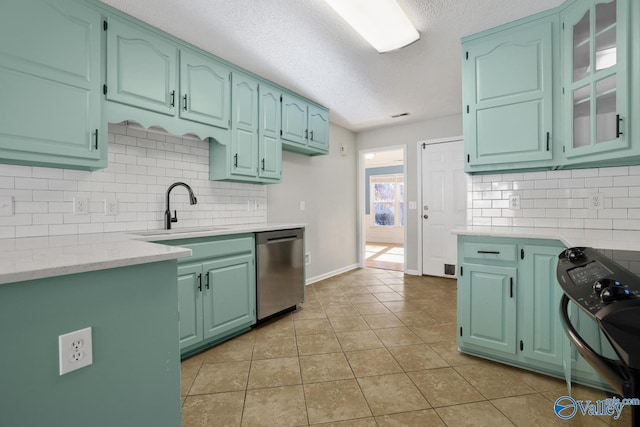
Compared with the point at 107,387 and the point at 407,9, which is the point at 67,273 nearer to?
the point at 107,387

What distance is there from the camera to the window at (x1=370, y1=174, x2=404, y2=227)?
8.31 meters

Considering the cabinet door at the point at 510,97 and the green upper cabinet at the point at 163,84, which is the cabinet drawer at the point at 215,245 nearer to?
the green upper cabinet at the point at 163,84

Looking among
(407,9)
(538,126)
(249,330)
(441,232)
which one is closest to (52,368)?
(249,330)

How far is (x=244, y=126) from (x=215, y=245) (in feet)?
4.01

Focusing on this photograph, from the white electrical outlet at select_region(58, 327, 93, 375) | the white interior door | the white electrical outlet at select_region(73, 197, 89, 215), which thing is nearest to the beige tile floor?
the white electrical outlet at select_region(58, 327, 93, 375)

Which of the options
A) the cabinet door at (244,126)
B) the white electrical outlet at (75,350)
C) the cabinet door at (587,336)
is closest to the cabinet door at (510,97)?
the cabinet door at (587,336)

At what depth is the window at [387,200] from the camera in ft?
27.3

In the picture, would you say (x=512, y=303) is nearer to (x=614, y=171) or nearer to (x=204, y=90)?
(x=614, y=171)

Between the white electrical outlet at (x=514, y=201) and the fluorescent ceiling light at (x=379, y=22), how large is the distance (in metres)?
1.48

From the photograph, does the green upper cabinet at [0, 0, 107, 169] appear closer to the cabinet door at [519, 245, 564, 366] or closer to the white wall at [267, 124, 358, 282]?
the white wall at [267, 124, 358, 282]

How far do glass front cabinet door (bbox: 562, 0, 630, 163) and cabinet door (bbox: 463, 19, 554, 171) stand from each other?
0.39 feet

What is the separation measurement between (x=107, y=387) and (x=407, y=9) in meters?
2.61

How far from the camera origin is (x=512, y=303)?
1.89m

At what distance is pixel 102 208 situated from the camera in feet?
6.84
